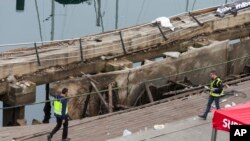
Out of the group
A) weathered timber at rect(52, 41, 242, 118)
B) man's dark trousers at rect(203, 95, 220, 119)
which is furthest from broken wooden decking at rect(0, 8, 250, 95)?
man's dark trousers at rect(203, 95, 220, 119)

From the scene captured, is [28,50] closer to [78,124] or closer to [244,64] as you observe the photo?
[78,124]

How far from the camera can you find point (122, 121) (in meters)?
16.7

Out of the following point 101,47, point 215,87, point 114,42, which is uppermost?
point 114,42

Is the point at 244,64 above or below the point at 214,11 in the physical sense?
below

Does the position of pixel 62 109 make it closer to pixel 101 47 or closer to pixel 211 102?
pixel 211 102

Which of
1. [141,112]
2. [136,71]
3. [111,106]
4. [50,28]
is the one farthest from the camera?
[50,28]

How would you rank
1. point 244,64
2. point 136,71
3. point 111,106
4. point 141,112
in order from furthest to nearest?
1. point 244,64
2. point 136,71
3. point 111,106
4. point 141,112

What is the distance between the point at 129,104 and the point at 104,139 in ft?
16.1

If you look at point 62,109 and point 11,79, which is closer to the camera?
point 62,109

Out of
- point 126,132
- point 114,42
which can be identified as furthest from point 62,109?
point 114,42

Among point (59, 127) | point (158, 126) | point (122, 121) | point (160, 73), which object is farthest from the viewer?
point (160, 73)

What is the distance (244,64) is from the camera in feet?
80.0

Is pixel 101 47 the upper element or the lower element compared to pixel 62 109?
upper

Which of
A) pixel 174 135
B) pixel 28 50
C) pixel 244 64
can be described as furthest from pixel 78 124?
pixel 244 64
